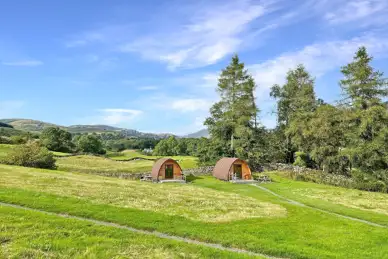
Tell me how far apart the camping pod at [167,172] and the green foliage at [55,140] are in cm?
6908

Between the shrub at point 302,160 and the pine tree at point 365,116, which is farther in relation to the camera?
the shrub at point 302,160

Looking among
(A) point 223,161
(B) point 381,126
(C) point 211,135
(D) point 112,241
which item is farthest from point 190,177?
(D) point 112,241

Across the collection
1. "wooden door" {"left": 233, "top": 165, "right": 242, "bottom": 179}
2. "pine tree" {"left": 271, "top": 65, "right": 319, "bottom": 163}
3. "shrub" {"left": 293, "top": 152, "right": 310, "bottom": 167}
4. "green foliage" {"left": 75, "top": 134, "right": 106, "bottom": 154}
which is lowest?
"wooden door" {"left": 233, "top": 165, "right": 242, "bottom": 179}

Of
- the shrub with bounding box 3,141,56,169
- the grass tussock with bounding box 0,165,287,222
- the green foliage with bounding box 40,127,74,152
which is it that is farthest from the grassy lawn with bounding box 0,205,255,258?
the green foliage with bounding box 40,127,74,152

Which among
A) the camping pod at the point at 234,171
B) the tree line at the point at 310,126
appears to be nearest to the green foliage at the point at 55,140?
the tree line at the point at 310,126

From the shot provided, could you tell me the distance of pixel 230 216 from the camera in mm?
23641

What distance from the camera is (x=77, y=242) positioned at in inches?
580

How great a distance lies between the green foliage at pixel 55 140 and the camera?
107156 millimetres

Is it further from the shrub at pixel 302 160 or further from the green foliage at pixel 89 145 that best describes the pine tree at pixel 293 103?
the green foliage at pixel 89 145

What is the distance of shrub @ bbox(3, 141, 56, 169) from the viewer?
5444cm

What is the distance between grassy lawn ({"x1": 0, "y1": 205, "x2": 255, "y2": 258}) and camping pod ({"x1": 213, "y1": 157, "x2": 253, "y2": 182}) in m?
36.7

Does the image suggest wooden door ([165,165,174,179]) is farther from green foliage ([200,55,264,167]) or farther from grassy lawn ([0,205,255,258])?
grassy lawn ([0,205,255,258])

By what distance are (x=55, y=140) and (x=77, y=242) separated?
105m

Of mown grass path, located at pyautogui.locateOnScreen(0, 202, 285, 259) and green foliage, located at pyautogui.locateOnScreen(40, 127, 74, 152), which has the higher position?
green foliage, located at pyautogui.locateOnScreen(40, 127, 74, 152)
